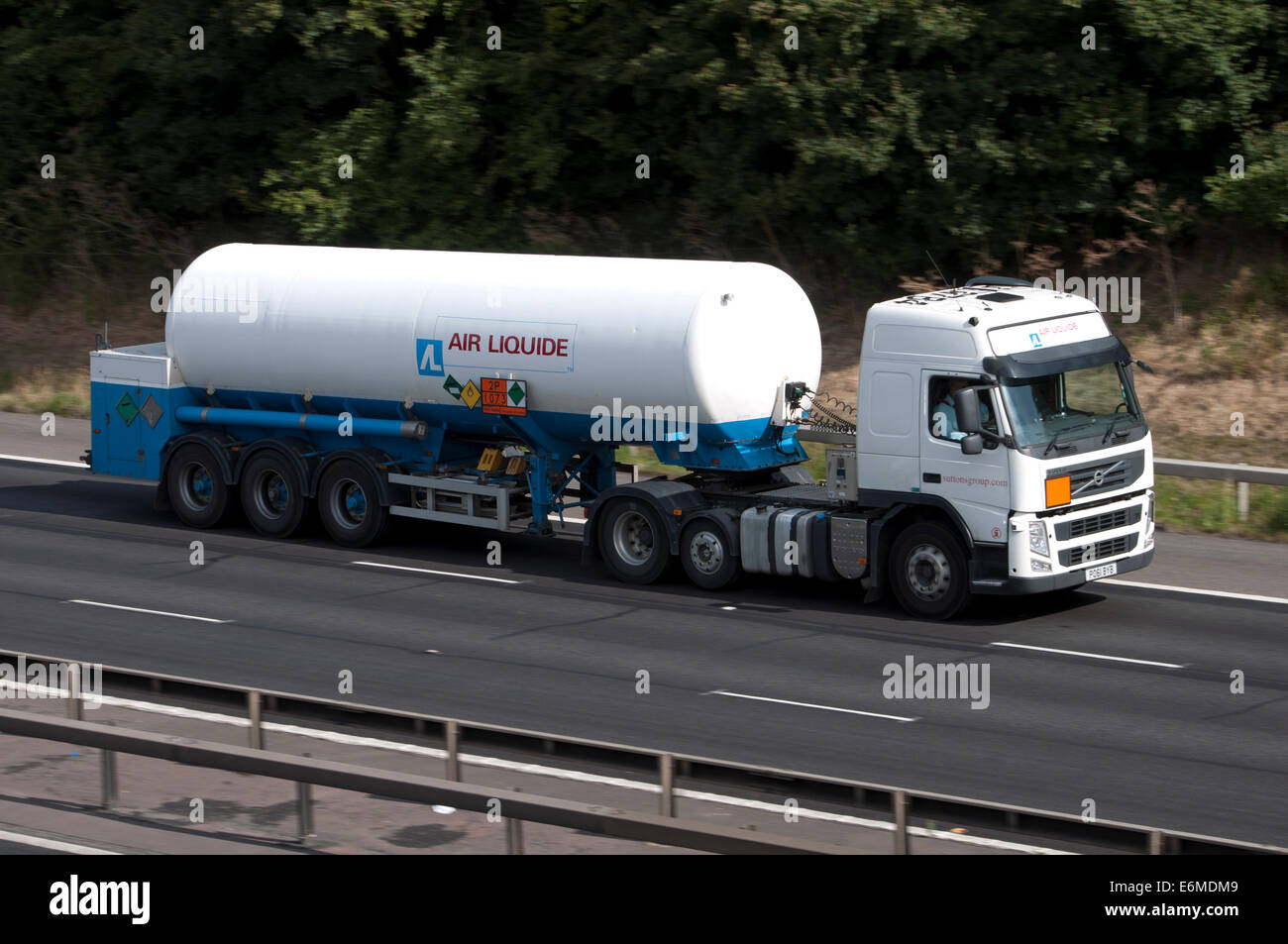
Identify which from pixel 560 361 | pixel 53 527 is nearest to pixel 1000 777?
pixel 560 361

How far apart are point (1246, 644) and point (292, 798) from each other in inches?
363

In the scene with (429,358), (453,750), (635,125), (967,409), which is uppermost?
(635,125)

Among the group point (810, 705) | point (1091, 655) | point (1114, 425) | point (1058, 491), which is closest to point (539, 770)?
point (810, 705)

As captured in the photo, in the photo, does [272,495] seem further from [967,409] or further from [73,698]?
[73,698]

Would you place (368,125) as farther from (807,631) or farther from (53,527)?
(807,631)

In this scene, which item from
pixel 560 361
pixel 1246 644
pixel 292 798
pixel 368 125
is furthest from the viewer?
pixel 368 125

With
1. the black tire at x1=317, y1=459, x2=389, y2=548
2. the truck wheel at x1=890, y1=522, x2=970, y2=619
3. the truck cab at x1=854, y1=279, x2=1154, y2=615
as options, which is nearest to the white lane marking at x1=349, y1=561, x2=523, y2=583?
the black tire at x1=317, y1=459, x2=389, y2=548

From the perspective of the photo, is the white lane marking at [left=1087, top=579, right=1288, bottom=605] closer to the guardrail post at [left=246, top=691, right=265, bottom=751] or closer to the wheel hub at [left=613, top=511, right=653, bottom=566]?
the wheel hub at [left=613, top=511, right=653, bottom=566]

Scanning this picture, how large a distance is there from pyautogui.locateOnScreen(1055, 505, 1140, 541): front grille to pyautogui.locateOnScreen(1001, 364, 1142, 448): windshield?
0.73m

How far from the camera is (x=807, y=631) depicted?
16.4 metres

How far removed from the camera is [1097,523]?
16500 millimetres

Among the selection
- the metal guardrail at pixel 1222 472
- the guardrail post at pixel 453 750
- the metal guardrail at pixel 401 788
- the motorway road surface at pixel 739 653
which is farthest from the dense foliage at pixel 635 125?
the metal guardrail at pixel 401 788

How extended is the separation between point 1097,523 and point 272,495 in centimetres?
963

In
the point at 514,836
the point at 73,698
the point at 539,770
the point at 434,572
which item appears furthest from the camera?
the point at 434,572
